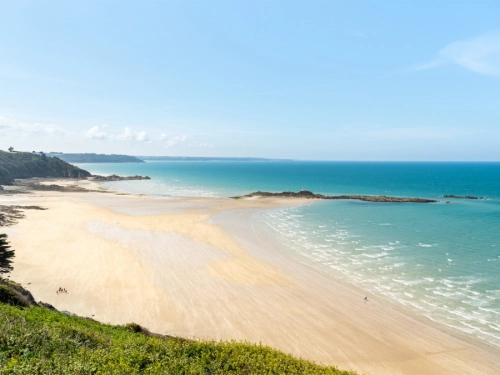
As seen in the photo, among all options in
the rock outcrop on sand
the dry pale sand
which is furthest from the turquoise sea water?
the rock outcrop on sand

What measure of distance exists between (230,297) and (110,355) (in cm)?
1287

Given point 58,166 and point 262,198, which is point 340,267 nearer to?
point 262,198

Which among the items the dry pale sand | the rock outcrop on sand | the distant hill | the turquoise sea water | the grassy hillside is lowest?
the dry pale sand

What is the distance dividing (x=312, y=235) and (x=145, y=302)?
905 inches

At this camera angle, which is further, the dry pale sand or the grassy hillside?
the dry pale sand

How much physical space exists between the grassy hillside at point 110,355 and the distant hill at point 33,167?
120 m

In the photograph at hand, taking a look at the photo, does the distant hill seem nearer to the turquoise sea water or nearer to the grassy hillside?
the turquoise sea water

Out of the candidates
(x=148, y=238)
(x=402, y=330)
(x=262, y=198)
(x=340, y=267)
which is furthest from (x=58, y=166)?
(x=402, y=330)

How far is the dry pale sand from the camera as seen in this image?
15.5 meters

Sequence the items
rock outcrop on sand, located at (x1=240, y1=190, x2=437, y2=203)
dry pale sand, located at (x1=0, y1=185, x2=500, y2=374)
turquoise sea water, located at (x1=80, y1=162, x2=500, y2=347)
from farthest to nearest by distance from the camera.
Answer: rock outcrop on sand, located at (x1=240, y1=190, x2=437, y2=203) < turquoise sea water, located at (x1=80, y1=162, x2=500, y2=347) < dry pale sand, located at (x1=0, y1=185, x2=500, y2=374)

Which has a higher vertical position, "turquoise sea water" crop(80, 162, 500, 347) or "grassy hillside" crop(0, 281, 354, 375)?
"grassy hillside" crop(0, 281, 354, 375)

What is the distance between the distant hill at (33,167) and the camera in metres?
110

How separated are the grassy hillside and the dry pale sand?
6.44 meters

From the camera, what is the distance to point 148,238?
36125 mm
